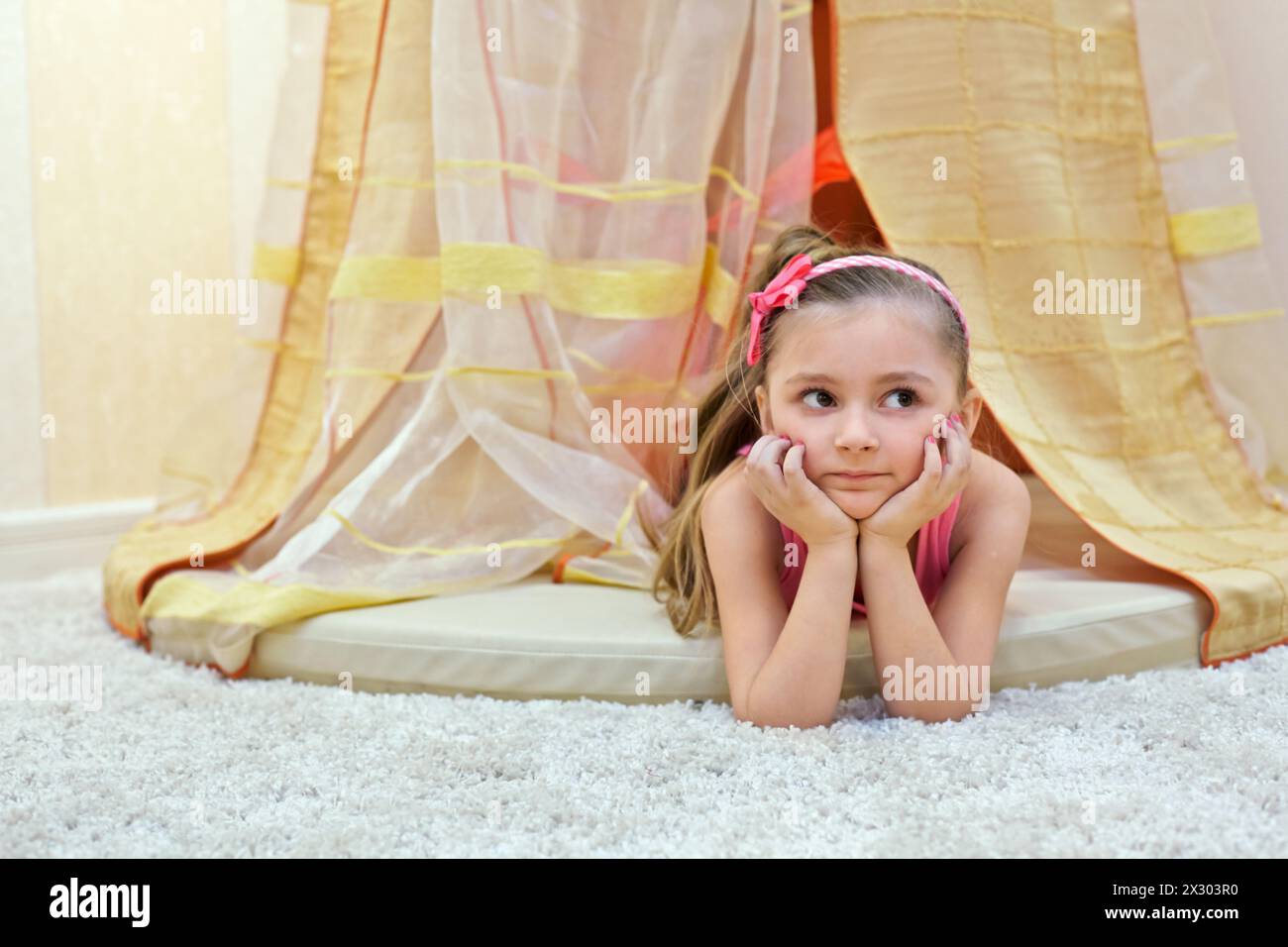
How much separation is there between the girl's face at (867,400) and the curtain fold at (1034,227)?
0.39 metres

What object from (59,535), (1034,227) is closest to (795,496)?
(1034,227)

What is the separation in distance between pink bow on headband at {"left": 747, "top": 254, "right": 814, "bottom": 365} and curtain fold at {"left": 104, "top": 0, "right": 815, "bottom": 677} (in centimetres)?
25

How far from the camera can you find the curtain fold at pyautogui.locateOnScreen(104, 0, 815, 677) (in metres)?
1.38

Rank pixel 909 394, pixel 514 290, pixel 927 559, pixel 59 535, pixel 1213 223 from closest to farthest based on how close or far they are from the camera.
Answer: pixel 909 394 < pixel 927 559 < pixel 514 290 < pixel 1213 223 < pixel 59 535

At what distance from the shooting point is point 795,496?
1052mm

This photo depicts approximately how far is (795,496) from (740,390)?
23 cm

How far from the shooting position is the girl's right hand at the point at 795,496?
1051 millimetres

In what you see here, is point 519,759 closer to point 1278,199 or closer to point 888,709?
point 888,709

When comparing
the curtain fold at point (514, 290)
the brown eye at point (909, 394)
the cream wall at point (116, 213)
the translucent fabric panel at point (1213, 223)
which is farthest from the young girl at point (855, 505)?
the cream wall at point (116, 213)

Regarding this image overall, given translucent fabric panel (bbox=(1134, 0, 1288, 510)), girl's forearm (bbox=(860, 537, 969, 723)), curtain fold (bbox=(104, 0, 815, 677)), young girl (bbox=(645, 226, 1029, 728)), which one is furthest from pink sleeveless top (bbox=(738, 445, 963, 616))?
translucent fabric panel (bbox=(1134, 0, 1288, 510))

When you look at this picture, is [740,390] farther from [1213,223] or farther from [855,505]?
[1213,223]
